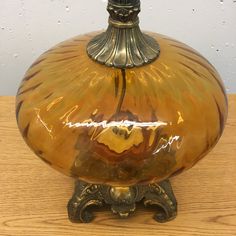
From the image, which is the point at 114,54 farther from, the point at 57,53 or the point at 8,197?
the point at 8,197

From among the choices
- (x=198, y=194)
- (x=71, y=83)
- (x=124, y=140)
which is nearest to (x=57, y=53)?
(x=71, y=83)

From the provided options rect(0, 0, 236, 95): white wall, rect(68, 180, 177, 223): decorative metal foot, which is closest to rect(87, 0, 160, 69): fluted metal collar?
rect(68, 180, 177, 223): decorative metal foot

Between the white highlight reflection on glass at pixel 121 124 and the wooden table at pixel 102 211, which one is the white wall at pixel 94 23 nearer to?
the wooden table at pixel 102 211

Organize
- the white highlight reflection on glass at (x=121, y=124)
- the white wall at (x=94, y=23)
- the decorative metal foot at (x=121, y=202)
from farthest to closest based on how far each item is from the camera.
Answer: the white wall at (x=94, y=23) → the decorative metal foot at (x=121, y=202) → the white highlight reflection on glass at (x=121, y=124)

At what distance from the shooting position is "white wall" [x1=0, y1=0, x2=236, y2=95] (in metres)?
1.08

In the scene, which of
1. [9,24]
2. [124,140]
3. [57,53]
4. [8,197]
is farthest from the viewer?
[9,24]

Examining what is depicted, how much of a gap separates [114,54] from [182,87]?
0.11 meters

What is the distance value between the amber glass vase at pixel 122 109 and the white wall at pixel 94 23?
361 millimetres

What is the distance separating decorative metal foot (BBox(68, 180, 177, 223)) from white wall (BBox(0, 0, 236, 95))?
0.41 m

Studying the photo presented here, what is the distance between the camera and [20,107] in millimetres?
734

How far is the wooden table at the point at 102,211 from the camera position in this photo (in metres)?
0.84

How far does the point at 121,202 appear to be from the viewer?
0.82 m

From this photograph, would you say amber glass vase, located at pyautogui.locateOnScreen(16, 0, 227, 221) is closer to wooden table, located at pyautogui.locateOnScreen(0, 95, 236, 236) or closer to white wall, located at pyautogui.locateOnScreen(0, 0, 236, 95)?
wooden table, located at pyautogui.locateOnScreen(0, 95, 236, 236)

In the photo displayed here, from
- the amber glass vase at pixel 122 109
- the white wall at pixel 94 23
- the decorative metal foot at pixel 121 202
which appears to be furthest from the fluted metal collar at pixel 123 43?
the white wall at pixel 94 23
